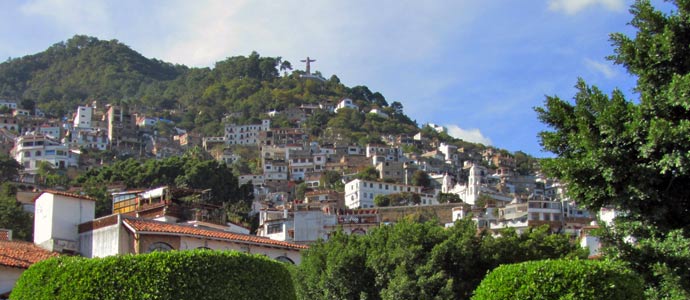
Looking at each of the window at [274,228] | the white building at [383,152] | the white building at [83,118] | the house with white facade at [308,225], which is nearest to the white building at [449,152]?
the white building at [383,152]

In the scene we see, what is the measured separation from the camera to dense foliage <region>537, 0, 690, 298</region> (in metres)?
18.9

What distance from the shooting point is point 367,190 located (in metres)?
118

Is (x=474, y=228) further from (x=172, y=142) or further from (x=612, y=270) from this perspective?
(x=172, y=142)

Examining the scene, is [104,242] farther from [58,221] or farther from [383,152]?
[383,152]

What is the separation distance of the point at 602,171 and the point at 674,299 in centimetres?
293

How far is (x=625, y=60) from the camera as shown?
2086 cm

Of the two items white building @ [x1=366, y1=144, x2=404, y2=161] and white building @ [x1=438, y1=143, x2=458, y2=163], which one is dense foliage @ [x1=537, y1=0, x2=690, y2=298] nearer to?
white building @ [x1=366, y1=144, x2=404, y2=161]

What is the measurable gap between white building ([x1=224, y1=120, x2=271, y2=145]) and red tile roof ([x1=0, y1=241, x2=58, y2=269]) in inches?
5226

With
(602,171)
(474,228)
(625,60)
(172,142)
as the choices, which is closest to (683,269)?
(602,171)

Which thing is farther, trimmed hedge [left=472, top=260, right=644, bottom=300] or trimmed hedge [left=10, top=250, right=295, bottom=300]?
trimmed hedge [left=10, top=250, right=295, bottom=300]

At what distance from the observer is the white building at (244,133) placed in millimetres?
164500

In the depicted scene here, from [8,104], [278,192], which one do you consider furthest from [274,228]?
[8,104]

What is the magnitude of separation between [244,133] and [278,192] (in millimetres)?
36569

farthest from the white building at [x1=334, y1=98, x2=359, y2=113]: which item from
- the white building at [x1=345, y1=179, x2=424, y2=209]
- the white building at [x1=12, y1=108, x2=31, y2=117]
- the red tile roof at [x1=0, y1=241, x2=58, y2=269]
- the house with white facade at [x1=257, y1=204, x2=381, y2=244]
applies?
the red tile roof at [x1=0, y1=241, x2=58, y2=269]
